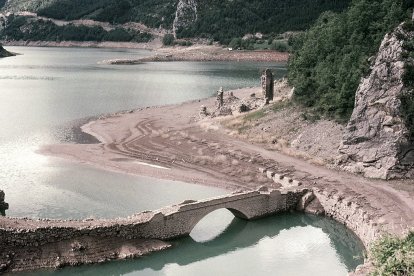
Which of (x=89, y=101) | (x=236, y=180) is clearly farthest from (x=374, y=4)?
(x=89, y=101)

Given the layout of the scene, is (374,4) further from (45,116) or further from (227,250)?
(45,116)

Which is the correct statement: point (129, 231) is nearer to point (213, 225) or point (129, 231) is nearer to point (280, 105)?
point (213, 225)

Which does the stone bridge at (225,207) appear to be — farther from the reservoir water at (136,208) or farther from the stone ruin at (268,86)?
the stone ruin at (268,86)

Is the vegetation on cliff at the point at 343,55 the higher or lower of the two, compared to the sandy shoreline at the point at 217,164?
higher

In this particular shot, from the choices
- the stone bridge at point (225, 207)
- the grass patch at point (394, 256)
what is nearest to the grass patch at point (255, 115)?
the stone bridge at point (225, 207)

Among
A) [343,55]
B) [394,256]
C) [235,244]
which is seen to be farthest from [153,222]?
[343,55]

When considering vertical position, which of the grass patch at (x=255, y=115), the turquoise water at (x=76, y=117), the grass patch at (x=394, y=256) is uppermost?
the grass patch at (x=394, y=256)
